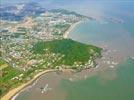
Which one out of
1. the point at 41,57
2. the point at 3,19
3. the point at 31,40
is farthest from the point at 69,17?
the point at 41,57

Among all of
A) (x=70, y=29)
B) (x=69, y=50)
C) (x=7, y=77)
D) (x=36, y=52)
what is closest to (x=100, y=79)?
(x=69, y=50)

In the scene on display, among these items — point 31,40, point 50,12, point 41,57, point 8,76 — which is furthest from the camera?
point 50,12

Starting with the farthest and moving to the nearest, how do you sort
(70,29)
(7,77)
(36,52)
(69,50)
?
(70,29), (36,52), (69,50), (7,77)

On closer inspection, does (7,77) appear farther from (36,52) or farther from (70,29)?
(70,29)

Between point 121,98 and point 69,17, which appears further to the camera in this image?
point 69,17

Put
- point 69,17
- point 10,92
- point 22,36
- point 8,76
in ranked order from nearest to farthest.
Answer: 1. point 10,92
2. point 8,76
3. point 22,36
4. point 69,17

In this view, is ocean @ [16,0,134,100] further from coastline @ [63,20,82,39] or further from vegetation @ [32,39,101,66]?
vegetation @ [32,39,101,66]

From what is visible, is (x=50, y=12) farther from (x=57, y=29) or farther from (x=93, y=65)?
(x=93, y=65)

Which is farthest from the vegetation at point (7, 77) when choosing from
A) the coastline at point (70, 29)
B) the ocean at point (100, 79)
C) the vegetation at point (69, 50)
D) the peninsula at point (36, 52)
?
the coastline at point (70, 29)
